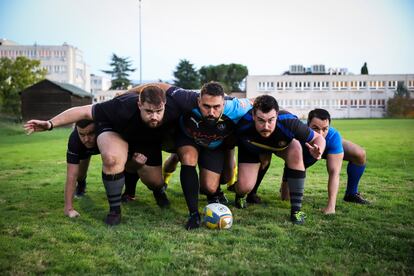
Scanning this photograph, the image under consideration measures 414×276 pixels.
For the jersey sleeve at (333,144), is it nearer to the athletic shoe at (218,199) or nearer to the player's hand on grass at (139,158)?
the athletic shoe at (218,199)

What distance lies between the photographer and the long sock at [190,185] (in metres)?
5.03

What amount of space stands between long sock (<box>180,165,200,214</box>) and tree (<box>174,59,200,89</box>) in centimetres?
7721

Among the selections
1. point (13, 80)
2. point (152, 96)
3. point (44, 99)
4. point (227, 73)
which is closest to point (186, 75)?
point (227, 73)

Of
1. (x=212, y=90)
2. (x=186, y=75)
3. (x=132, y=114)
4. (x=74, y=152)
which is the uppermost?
(x=186, y=75)

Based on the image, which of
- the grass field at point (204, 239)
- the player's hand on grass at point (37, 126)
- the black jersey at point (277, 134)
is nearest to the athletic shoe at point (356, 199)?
the grass field at point (204, 239)

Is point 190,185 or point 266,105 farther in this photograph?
point 190,185

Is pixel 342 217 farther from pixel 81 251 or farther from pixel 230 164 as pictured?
pixel 81 251

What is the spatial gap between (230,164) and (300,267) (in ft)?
10.7

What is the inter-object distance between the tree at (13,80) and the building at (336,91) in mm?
40345

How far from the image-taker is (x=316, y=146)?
16.6 feet

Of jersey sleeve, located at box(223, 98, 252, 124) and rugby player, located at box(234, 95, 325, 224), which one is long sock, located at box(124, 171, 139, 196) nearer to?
rugby player, located at box(234, 95, 325, 224)

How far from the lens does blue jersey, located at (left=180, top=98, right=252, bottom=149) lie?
17.4ft

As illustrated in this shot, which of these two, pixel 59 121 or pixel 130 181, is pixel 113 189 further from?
pixel 130 181

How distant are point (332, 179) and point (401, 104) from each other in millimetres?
70090
